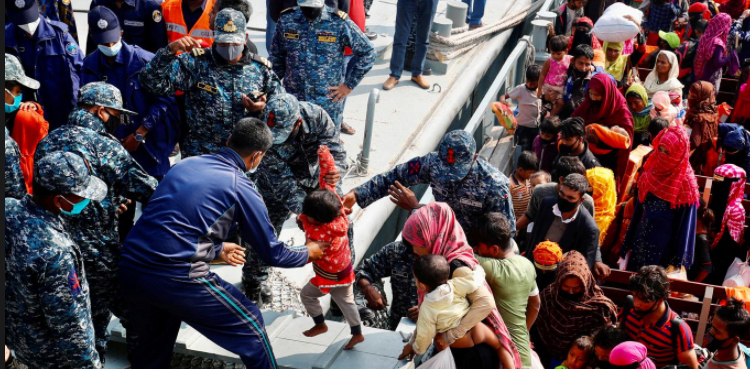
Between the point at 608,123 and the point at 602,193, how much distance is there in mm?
1068

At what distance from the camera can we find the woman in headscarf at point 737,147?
6.33 meters

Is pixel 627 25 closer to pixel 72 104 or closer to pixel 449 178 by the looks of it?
pixel 449 178

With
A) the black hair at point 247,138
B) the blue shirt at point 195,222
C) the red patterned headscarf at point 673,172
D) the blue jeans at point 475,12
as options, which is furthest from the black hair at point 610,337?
the blue jeans at point 475,12

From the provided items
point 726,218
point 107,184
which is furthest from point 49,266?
point 726,218

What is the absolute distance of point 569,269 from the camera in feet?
14.1

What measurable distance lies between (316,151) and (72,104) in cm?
194

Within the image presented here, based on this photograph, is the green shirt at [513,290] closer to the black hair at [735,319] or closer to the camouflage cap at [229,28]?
the black hair at [735,319]

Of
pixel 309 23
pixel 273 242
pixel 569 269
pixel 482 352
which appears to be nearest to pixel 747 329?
pixel 569 269

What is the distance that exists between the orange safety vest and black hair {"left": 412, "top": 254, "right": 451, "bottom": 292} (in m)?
2.92

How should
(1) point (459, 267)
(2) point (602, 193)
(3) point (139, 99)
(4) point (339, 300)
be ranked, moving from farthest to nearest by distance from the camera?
(2) point (602, 193) < (3) point (139, 99) < (4) point (339, 300) < (1) point (459, 267)

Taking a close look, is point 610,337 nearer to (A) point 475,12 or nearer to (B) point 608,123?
(B) point 608,123

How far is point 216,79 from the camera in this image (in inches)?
184

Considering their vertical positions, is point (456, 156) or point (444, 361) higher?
point (456, 156)

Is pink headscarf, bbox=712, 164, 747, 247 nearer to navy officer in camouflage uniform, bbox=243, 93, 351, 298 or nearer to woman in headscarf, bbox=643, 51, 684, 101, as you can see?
woman in headscarf, bbox=643, 51, 684, 101
